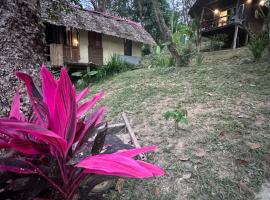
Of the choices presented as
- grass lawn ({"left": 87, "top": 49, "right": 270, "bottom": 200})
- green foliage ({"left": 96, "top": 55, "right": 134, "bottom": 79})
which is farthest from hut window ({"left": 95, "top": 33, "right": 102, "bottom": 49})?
grass lawn ({"left": 87, "top": 49, "right": 270, "bottom": 200})

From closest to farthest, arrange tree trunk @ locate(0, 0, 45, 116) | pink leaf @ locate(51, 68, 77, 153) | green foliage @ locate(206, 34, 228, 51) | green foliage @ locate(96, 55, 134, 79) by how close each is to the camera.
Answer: pink leaf @ locate(51, 68, 77, 153) → tree trunk @ locate(0, 0, 45, 116) → green foliage @ locate(96, 55, 134, 79) → green foliage @ locate(206, 34, 228, 51)

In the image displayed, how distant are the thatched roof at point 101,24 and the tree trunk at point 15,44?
7.89 m

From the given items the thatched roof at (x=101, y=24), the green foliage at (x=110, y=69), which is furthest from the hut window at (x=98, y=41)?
the green foliage at (x=110, y=69)

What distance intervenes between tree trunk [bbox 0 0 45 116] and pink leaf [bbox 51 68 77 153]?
735mm

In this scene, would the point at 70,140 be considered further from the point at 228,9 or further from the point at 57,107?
the point at 228,9

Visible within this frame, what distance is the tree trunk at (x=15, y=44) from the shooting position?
135cm

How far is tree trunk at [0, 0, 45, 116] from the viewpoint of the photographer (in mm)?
1348

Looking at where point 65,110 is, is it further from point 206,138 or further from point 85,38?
point 85,38

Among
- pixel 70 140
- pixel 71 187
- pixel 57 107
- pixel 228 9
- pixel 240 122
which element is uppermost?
pixel 228 9

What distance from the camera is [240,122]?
2676 mm

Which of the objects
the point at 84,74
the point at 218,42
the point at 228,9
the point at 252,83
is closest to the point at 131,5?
the point at 228,9

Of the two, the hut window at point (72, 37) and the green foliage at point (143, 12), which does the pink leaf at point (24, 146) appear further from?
the green foliage at point (143, 12)

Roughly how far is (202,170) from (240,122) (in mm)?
1062

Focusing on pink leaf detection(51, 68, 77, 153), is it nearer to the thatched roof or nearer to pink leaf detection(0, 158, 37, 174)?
pink leaf detection(0, 158, 37, 174)
